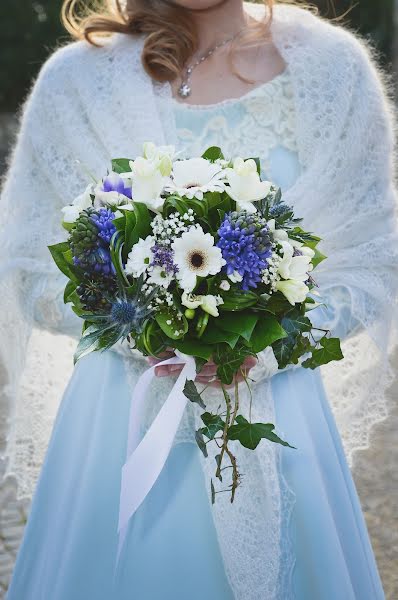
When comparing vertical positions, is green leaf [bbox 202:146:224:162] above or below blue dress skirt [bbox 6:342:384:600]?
above

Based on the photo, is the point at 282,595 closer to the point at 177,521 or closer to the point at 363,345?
the point at 177,521

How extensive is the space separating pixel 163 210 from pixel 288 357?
0.41 meters

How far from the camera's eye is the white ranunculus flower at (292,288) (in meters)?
1.79

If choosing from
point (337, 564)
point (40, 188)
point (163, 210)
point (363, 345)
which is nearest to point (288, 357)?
point (163, 210)

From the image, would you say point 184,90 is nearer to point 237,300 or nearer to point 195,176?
point 195,176

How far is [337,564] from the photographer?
2.13 meters

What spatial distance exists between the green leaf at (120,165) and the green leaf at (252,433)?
61 cm

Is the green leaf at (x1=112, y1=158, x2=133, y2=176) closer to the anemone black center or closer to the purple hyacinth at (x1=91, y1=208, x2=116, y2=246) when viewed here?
the purple hyacinth at (x1=91, y1=208, x2=116, y2=246)

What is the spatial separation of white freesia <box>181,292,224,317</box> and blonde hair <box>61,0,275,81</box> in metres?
1.00

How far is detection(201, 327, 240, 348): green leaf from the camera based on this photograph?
1.79 metres

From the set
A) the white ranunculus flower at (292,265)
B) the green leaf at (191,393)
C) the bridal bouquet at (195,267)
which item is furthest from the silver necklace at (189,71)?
the green leaf at (191,393)

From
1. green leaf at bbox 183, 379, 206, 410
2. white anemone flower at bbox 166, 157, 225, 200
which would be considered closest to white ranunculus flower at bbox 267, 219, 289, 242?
white anemone flower at bbox 166, 157, 225, 200

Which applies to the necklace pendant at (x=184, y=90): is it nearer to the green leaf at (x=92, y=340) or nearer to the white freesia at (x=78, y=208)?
the white freesia at (x=78, y=208)

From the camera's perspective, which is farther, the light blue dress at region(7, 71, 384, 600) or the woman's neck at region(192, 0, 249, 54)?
the woman's neck at region(192, 0, 249, 54)
